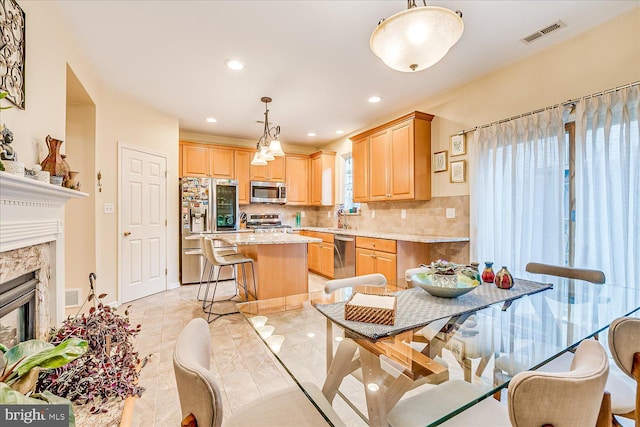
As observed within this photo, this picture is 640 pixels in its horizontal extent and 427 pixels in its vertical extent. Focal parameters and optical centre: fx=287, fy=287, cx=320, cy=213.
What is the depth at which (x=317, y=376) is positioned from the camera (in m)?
1.03

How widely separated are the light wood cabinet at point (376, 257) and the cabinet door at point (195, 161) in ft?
9.83

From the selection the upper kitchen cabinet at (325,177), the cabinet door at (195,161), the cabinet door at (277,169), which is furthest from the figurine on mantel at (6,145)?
the upper kitchen cabinet at (325,177)

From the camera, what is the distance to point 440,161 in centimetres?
361

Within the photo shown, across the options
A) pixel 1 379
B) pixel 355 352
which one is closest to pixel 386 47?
pixel 355 352

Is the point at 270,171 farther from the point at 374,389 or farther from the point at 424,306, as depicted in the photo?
the point at 374,389

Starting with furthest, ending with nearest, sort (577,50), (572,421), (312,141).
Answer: (312,141), (577,50), (572,421)

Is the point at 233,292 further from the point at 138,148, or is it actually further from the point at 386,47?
the point at 386,47

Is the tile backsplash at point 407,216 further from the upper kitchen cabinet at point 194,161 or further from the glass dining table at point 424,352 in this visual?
the glass dining table at point 424,352

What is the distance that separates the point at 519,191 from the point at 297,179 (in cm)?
405

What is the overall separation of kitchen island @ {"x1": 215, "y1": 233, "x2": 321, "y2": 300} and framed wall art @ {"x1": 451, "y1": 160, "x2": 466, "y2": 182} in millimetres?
1780

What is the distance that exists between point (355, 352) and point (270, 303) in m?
0.68

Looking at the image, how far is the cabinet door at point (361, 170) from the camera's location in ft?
14.8

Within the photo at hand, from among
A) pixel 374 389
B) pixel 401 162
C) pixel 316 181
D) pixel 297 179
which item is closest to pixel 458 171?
pixel 401 162

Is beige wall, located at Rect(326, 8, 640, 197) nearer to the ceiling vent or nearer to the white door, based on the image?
the ceiling vent
